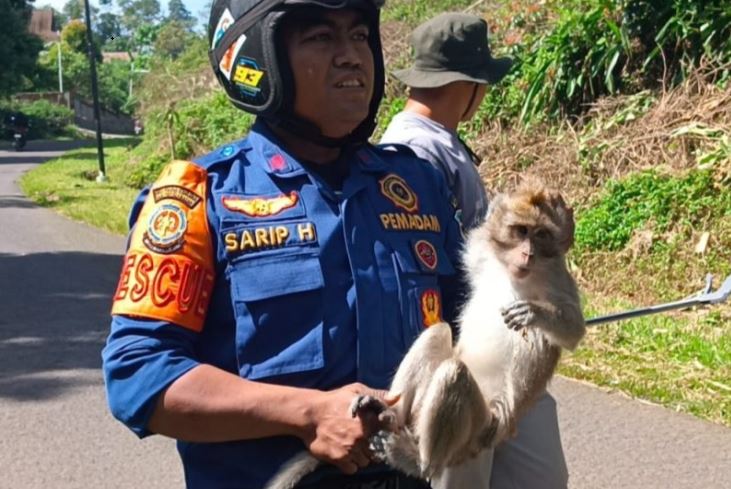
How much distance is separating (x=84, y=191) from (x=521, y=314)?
19.6 meters

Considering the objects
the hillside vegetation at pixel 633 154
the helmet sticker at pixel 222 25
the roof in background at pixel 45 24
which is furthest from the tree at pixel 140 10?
the helmet sticker at pixel 222 25

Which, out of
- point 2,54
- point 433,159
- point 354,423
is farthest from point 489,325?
point 2,54

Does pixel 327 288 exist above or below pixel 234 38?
below

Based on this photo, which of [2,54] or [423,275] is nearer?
[423,275]

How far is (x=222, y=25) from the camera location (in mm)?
2572

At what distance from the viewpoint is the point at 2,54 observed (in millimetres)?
40625

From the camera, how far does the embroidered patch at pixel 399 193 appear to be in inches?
101

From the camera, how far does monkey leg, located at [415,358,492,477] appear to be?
94.8 inches

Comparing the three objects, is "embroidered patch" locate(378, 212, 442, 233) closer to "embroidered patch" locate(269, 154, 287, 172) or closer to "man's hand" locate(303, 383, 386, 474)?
"embroidered patch" locate(269, 154, 287, 172)

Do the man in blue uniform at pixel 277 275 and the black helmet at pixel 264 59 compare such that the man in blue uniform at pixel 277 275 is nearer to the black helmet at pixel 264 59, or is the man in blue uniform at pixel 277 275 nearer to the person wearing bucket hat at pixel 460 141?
the black helmet at pixel 264 59

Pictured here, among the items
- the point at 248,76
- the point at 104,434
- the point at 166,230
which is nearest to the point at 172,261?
the point at 166,230

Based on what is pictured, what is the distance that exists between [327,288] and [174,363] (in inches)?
13.1

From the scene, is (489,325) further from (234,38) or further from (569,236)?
(234,38)

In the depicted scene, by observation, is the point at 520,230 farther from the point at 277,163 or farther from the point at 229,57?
the point at 229,57
